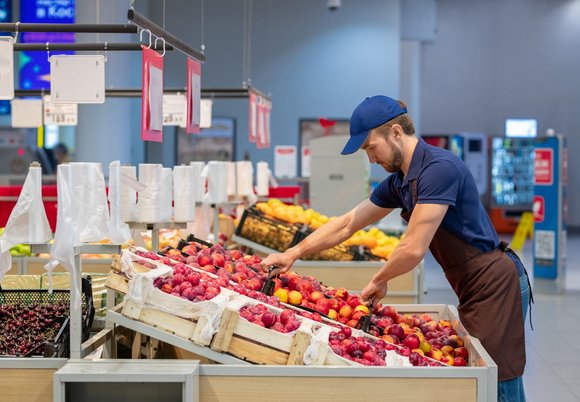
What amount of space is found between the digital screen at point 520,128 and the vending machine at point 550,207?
38.7 feet

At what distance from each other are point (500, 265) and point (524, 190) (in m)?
19.7

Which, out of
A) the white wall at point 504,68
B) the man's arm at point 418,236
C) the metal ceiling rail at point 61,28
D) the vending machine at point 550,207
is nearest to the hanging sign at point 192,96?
the metal ceiling rail at point 61,28

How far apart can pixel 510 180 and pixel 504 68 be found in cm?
301

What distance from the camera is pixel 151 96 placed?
4.93 meters

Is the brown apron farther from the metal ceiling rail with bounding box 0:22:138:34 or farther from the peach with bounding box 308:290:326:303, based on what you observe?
the metal ceiling rail with bounding box 0:22:138:34

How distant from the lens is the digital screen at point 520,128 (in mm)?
23453

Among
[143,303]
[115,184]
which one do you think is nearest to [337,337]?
[143,303]

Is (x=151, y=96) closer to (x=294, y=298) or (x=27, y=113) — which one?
(x=294, y=298)

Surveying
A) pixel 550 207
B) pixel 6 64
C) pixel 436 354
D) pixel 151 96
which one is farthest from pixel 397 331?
pixel 550 207

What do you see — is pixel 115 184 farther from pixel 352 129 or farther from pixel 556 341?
pixel 556 341

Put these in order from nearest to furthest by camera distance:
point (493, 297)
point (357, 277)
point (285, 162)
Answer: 1. point (493, 297)
2. point (357, 277)
3. point (285, 162)

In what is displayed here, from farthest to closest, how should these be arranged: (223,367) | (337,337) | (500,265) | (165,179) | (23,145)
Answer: (23,145), (165,179), (500,265), (337,337), (223,367)

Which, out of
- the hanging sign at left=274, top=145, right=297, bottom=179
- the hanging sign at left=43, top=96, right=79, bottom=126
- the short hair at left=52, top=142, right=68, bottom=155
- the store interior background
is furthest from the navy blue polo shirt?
the short hair at left=52, top=142, right=68, bottom=155

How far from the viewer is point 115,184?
419cm
